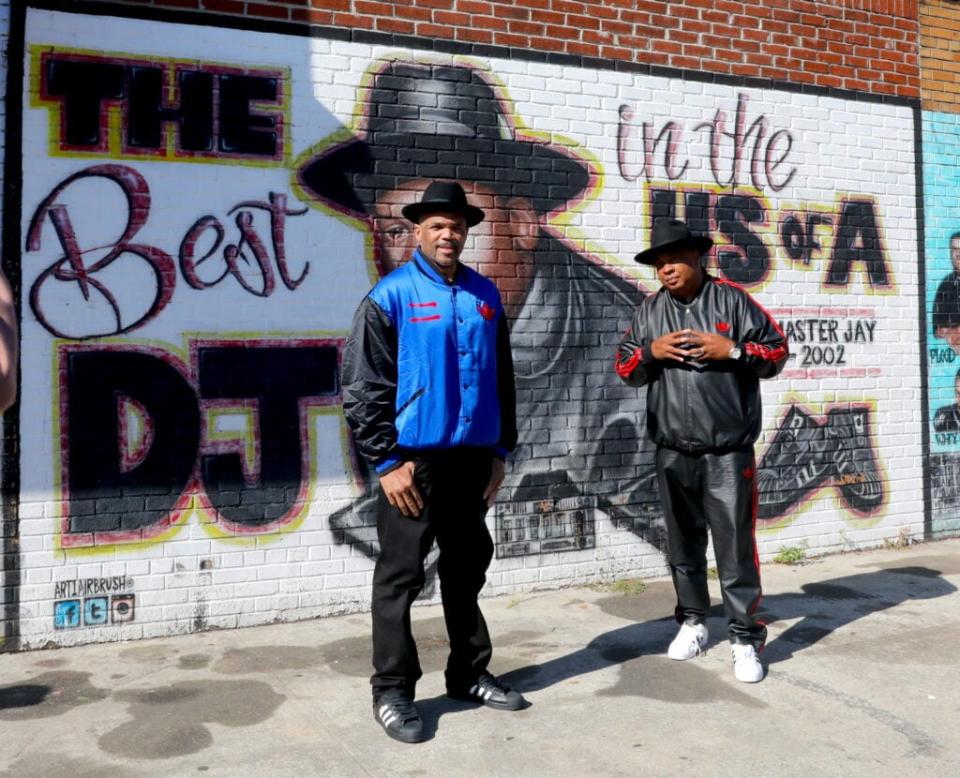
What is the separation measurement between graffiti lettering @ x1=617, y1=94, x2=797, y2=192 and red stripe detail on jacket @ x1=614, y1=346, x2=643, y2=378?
2.10 m

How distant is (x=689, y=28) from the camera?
21.3ft

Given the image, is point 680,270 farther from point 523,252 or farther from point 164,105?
point 164,105

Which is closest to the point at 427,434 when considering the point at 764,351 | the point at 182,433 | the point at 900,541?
the point at 764,351

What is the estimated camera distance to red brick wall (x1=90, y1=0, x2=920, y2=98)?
18.4ft

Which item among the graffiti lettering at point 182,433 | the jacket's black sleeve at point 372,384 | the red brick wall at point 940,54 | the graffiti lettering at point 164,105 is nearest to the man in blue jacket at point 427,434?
the jacket's black sleeve at point 372,384

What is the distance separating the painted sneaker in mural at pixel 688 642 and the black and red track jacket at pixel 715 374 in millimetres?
871

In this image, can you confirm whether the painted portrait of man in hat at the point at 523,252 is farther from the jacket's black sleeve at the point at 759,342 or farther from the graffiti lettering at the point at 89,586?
the jacket's black sleeve at the point at 759,342

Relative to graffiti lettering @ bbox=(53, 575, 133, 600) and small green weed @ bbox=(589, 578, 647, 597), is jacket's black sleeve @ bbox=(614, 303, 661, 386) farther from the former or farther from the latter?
graffiti lettering @ bbox=(53, 575, 133, 600)

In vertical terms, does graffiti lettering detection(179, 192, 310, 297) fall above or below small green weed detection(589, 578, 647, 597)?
above

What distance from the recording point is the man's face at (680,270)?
4.37 meters

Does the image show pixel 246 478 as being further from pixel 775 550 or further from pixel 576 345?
pixel 775 550

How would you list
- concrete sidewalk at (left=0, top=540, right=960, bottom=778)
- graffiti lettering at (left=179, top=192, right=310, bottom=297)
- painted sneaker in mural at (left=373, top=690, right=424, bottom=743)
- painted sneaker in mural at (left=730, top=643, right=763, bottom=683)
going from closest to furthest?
concrete sidewalk at (left=0, top=540, right=960, bottom=778)
painted sneaker in mural at (left=373, top=690, right=424, bottom=743)
painted sneaker in mural at (left=730, top=643, right=763, bottom=683)
graffiti lettering at (left=179, top=192, right=310, bottom=297)

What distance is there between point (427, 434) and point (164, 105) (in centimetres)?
264

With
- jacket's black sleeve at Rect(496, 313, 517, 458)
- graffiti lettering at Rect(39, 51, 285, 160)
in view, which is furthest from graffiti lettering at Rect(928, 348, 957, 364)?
graffiti lettering at Rect(39, 51, 285, 160)
